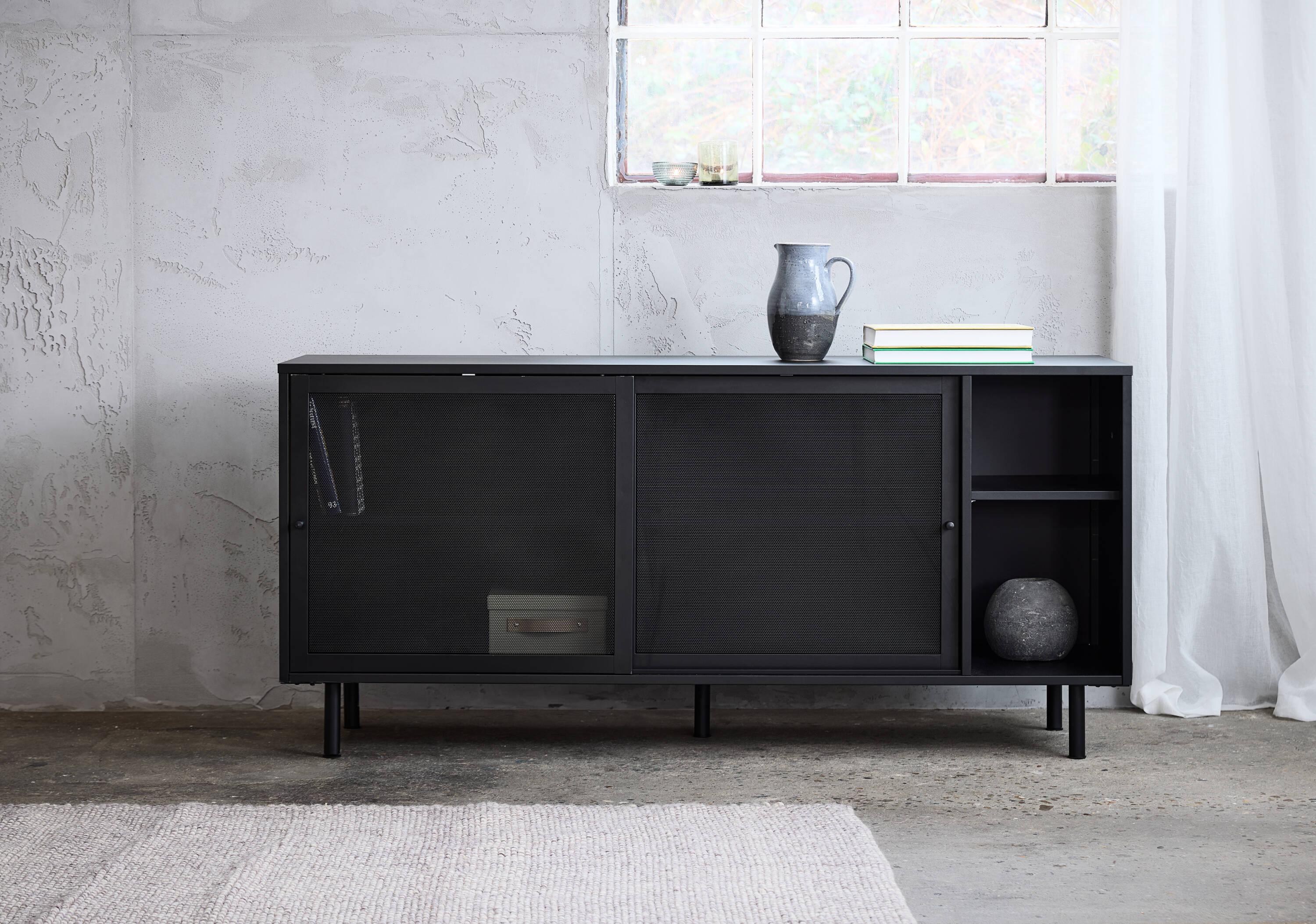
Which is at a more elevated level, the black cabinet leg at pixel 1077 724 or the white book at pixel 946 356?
the white book at pixel 946 356

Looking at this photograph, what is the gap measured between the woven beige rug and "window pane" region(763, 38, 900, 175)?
1.67 meters

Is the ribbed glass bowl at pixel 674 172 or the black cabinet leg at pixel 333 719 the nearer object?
the black cabinet leg at pixel 333 719

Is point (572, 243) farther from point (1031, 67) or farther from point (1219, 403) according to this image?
point (1219, 403)

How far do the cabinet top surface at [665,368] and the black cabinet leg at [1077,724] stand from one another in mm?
710

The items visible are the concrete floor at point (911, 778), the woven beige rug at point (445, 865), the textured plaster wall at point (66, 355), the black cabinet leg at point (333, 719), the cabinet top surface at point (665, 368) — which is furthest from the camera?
the textured plaster wall at point (66, 355)

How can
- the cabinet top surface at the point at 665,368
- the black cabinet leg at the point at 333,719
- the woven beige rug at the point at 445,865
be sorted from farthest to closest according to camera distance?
the black cabinet leg at the point at 333,719 < the cabinet top surface at the point at 665,368 < the woven beige rug at the point at 445,865

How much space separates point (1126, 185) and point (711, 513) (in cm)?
136

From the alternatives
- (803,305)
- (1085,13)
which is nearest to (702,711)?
(803,305)

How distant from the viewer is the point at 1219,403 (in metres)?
3.00

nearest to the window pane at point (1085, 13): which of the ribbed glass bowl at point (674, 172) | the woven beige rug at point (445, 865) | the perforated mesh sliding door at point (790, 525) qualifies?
the ribbed glass bowl at point (674, 172)

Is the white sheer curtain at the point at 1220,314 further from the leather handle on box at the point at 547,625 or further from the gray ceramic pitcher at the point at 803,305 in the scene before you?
the leather handle on box at the point at 547,625

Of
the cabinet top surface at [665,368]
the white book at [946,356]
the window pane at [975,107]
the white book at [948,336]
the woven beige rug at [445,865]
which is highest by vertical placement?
the window pane at [975,107]

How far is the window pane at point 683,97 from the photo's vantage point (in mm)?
3174

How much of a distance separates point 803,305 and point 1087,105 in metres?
1.09
